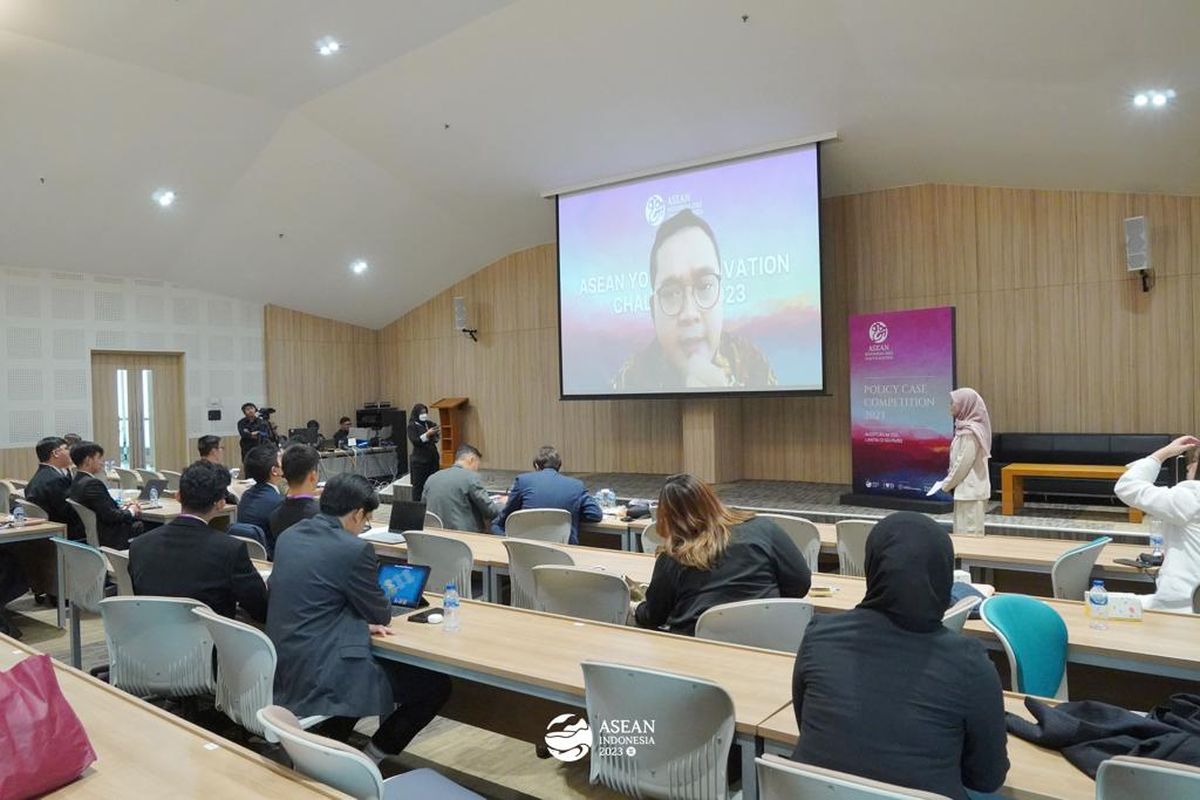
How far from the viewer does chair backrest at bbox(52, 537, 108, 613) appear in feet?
13.2

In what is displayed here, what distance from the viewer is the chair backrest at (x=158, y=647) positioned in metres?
2.80

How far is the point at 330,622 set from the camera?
2.65 m

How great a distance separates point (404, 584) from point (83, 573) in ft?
7.26

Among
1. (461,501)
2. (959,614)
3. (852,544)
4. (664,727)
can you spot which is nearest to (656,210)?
(461,501)

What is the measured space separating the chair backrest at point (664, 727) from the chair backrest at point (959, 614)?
946mm

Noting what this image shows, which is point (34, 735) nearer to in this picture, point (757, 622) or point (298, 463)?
point (757, 622)

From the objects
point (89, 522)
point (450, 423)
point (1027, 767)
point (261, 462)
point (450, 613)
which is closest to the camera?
point (1027, 767)

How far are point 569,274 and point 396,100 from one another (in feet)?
9.89

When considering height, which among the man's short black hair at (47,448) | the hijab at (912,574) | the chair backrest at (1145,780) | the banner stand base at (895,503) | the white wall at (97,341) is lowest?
the banner stand base at (895,503)

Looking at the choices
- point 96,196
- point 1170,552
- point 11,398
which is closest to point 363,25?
point 96,196

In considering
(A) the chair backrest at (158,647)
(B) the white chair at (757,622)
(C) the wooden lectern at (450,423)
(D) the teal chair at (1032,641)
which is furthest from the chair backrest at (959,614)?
(C) the wooden lectern at (450,423)

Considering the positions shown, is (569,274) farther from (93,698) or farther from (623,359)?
(93,698)

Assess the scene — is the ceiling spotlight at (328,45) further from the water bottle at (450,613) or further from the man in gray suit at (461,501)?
the water bottle at (450,613)

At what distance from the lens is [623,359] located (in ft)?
34.0
